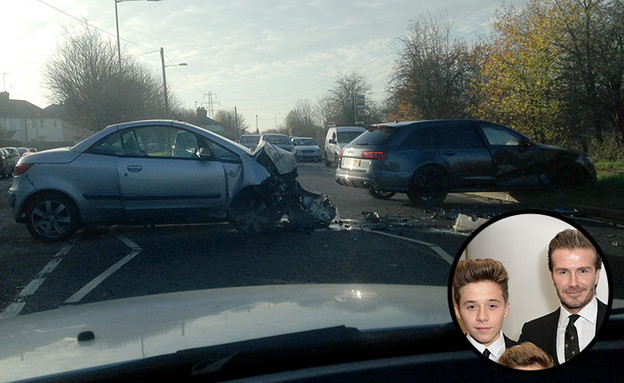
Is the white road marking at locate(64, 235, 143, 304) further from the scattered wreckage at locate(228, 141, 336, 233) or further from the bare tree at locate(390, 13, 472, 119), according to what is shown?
the bare tree at locate(390, 13, 472, 119)

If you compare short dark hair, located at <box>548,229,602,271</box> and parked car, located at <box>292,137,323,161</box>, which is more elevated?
short dark hair, located at <box>548,229,602,271</box>

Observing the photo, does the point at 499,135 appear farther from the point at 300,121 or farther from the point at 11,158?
the point at 300,121

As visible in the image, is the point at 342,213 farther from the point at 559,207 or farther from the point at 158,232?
the point at 559,207

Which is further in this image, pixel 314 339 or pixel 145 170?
pixel 145 170

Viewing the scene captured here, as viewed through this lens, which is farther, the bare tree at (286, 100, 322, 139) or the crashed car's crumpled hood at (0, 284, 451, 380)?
the bare tree at (286, 100, 322, 139)

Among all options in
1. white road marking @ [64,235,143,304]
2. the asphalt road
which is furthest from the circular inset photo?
white road marking @ [64,235,143,304]

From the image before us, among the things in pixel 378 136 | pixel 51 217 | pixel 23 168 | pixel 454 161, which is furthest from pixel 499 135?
pixel 23 168

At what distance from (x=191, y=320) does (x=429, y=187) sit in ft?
32.7

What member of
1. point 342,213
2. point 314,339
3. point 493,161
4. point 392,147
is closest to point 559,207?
point 493,161

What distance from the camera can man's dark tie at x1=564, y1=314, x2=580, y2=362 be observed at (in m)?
1.16

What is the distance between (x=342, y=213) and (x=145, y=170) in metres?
3.99

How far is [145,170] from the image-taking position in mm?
8516

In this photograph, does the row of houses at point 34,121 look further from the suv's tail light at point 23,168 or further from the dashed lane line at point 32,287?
the dashed lane line at point 32,287

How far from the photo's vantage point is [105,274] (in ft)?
20.9
